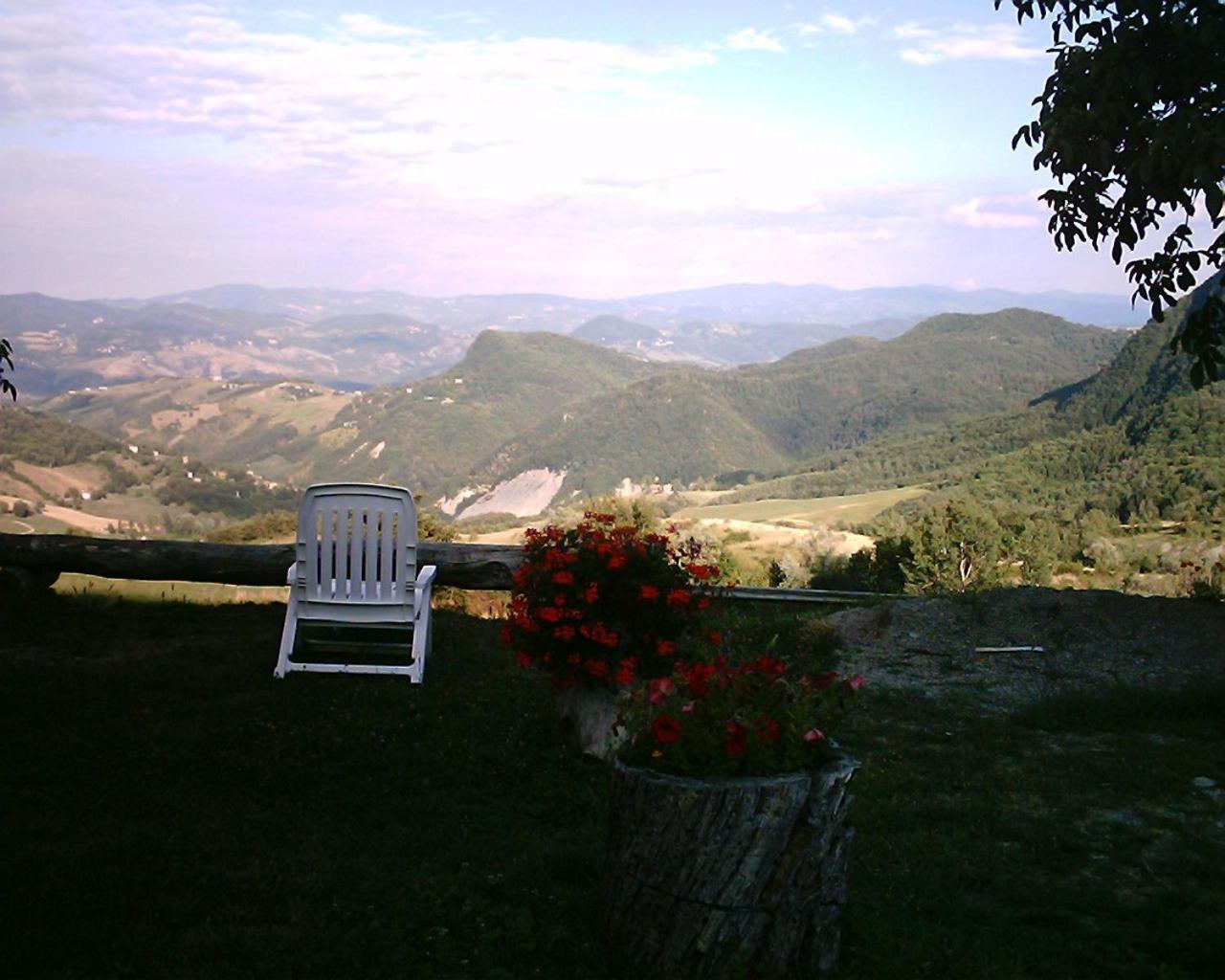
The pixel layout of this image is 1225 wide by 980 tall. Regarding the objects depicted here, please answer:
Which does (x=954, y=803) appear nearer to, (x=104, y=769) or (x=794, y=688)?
(x=794, y=688)

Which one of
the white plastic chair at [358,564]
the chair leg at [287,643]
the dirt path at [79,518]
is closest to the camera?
the chair leg at [287,643]

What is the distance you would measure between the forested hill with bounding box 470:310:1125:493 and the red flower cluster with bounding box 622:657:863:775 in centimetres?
13202

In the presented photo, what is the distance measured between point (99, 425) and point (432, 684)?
195736 mm

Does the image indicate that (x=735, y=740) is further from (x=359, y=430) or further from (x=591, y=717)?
(x=359, y=430)

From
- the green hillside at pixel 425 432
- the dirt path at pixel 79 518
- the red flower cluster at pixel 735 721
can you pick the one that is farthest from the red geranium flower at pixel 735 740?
the green hillside at pixel 425 432

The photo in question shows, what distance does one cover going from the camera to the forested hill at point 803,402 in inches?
5418

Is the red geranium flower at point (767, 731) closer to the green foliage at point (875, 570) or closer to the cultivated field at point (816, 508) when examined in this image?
the green foliage at point (875, 570)

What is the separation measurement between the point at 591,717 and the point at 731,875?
2312 mm

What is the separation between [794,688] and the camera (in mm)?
3061

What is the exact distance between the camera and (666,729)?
9.28 feet

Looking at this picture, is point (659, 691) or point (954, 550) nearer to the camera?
point (659, 691)

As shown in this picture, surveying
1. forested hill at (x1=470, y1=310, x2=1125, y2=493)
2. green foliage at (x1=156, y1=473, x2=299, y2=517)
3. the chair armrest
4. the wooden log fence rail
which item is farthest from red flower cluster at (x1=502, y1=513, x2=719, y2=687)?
forested hill at (x1=470, y1=310, x2=1125, y2=493)

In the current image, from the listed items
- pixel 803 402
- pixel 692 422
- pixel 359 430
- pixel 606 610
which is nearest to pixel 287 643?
pixel 606 610

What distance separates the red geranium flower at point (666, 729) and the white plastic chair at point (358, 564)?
11.5 feet
